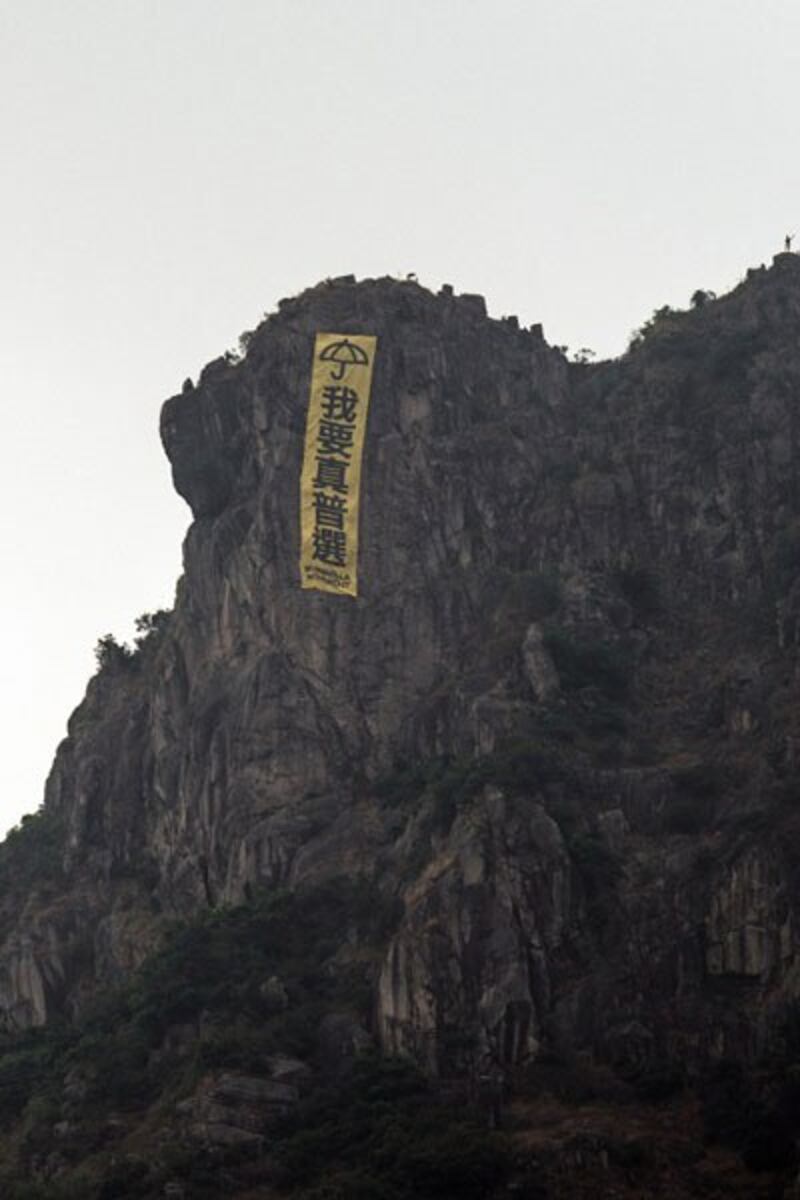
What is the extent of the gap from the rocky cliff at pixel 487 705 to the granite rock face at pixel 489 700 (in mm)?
122

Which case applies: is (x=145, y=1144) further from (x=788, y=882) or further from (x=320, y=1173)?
(x=788, y=882)

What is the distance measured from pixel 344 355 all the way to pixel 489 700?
53.7 ft

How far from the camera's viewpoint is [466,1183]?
52.5 metres

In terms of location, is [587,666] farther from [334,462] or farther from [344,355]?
[344,355]

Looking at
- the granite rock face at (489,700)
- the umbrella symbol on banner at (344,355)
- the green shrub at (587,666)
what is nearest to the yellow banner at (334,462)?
the umbrella symbol on banner at (344,355)

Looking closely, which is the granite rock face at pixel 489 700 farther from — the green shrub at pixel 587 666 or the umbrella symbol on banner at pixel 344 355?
the umbrella symbol on banner at pixel 344 355

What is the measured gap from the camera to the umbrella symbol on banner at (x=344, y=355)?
79.2 metres

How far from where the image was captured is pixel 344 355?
7944cm

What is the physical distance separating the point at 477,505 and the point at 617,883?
68.1 feet

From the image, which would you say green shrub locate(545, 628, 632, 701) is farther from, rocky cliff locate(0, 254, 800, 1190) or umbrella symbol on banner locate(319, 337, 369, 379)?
umbrella symbol on banner locate(319, 337, 369, 379)

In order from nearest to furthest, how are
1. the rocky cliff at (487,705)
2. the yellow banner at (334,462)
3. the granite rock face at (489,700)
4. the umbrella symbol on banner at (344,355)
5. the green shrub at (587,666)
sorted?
the rocky cliff at (487,705), the granite rock face at (489,700), the green shrub at (587,666), the yellow banner at (334,462), the umbrella symbol on banner at (344,355)

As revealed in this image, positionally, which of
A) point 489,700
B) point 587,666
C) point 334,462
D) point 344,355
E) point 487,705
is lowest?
point 487,705

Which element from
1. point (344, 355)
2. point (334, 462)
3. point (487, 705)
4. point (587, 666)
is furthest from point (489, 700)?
point (344, 355)

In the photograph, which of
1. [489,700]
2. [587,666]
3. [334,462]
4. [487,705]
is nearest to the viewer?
[487,705]
